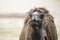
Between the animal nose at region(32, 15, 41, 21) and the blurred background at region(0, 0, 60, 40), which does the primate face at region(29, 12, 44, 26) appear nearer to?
the animal nose at region(32, 15, 41, 21)

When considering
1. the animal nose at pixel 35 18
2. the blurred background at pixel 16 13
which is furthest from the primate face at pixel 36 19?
the blurred background at pixel 16 13

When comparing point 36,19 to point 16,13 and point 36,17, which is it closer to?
point 36,17

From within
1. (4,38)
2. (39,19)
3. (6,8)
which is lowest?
(4,38)

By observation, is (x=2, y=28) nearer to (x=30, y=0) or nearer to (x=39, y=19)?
(x=30, y=0)

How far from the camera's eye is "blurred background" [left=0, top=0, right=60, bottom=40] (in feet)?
7.62

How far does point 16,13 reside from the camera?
8.61 feet

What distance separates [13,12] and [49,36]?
4.15 feet

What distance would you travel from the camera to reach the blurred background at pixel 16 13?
7.62 ft

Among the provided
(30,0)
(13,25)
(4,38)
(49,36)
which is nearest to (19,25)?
(13,25)

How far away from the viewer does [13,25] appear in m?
2.42

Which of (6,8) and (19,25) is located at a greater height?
(6,8)

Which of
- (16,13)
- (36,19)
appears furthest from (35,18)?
(16,13)

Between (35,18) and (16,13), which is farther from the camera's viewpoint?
(16,13)

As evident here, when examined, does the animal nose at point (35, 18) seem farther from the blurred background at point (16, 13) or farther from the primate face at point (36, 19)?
the blurred background at point (16, 13)
